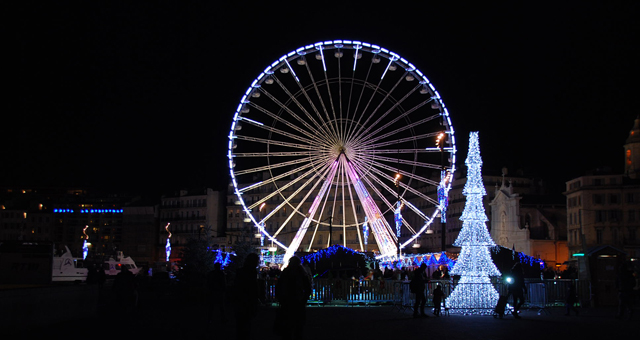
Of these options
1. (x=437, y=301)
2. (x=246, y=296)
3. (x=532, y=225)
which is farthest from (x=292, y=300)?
(x=532, y=225)

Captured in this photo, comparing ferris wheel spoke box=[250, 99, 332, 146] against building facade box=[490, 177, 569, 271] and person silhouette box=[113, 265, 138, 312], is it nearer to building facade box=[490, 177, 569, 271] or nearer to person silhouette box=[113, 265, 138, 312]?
person silhouette box=[113, 265, 138, 312]

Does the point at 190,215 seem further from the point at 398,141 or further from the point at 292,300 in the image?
the point at 292,300

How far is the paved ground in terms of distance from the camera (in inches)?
703

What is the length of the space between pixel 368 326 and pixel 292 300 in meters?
6.90

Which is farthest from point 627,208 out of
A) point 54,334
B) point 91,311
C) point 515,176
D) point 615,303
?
point 54,334

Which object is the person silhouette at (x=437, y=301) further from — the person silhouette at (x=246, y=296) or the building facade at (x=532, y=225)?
the building facade at (x=532, y=225)

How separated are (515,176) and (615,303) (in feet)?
233

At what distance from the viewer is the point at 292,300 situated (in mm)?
13883

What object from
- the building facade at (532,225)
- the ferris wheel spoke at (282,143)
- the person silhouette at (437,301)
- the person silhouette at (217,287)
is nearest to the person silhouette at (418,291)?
the person silhouette at (437,301)

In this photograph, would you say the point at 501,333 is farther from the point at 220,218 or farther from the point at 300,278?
the point at 220,218

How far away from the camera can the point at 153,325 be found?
68.7 feet

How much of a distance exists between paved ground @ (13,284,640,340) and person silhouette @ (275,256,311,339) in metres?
3.26

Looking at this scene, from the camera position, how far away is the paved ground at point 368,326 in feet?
58.6

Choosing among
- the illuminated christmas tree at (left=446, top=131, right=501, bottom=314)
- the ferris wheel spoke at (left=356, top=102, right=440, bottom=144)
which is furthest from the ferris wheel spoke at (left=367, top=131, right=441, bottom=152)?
the illuminated christmas tree at (left=446, top=131, right=501, bottom=314)
